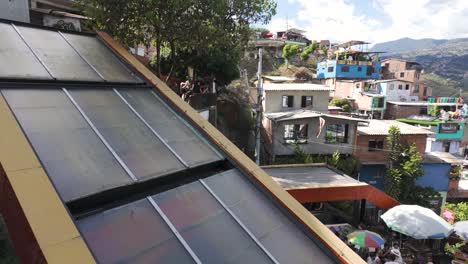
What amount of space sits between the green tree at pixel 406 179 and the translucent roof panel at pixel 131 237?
77.7ft

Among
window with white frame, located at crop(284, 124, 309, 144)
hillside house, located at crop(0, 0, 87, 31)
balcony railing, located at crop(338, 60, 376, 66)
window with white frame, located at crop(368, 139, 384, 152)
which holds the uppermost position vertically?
balcony railing, located at crop(338, 60, 376, 66)

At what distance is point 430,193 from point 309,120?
440 inches

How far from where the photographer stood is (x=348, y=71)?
5409 centimetres

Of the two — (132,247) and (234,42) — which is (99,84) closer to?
(132,247)

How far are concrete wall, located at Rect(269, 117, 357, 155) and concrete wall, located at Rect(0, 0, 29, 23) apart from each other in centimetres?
1798

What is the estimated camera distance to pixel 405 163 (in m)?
22.8

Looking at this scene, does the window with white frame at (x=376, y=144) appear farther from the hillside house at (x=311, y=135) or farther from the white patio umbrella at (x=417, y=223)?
the white patio umbrella at (x=417, y=223)

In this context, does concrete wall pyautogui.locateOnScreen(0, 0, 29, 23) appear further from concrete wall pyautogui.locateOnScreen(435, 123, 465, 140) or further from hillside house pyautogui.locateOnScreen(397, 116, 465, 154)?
concrete wall pyautogui.locateOnScreen(435, 123, 465, 140)

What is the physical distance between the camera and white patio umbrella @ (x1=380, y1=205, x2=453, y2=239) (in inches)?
460

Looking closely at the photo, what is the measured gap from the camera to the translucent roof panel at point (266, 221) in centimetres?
398

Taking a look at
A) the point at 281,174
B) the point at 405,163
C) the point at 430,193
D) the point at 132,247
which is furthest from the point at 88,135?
the point at 430,193

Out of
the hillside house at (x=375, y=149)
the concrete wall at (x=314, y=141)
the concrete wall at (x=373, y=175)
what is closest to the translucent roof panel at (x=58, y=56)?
the concrete wall at (x=314, y=141)

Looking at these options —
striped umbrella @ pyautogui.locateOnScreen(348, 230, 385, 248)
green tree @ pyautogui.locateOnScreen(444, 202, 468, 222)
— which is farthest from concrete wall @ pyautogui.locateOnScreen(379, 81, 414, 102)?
striped umbrella @ pyautogui.locateOnScreen(348, 230, 385, 248)

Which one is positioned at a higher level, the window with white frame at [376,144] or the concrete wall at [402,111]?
the concrete wall at [402,111]
